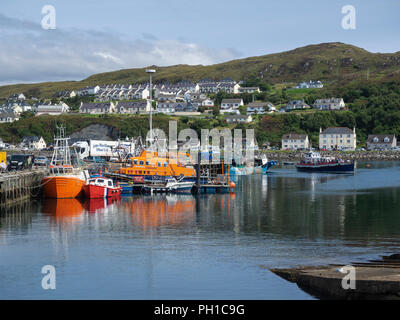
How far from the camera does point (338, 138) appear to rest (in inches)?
4951

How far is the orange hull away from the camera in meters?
46.8

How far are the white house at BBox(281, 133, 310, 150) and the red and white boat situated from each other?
81.5m

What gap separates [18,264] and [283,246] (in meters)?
13.6

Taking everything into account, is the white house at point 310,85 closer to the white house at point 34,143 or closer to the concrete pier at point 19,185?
the white house at point 34,143

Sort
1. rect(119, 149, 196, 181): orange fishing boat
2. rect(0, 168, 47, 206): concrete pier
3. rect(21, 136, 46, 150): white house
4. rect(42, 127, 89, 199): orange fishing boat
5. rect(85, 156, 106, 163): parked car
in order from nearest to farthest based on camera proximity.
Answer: rect(0, 168, 47, 206): concrete pier < rect(42, 127, 89, 199): orange fishing boat < rect(119, 149, 196, 181): orange fishing boat < rect(85, 156, 106, 163): parked car < rect(21, 136, 46, 150): white house

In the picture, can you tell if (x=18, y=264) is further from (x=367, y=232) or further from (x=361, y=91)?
(x=361, y=91)

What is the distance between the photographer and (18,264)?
2492cm

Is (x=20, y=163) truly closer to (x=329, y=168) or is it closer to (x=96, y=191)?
(x=96, y=191)

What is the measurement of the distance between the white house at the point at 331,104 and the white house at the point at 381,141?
2214cm

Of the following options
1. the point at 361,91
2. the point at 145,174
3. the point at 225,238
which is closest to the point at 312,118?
the point at 361,91

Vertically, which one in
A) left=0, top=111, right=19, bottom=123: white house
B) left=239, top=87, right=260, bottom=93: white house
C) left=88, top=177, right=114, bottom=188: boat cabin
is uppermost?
left=239, top=87, right=260, bottom=93: white house

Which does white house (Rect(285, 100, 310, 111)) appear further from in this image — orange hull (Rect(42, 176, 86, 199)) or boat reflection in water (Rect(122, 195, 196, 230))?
orange hull (Rect(42, 176, 86, 199))

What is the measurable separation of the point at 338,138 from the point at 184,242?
337 ft

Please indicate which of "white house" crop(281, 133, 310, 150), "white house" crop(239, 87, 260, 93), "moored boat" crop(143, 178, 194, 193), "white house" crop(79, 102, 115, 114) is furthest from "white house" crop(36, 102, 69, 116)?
"moored boat" crop(143, 178, 194, 193)
